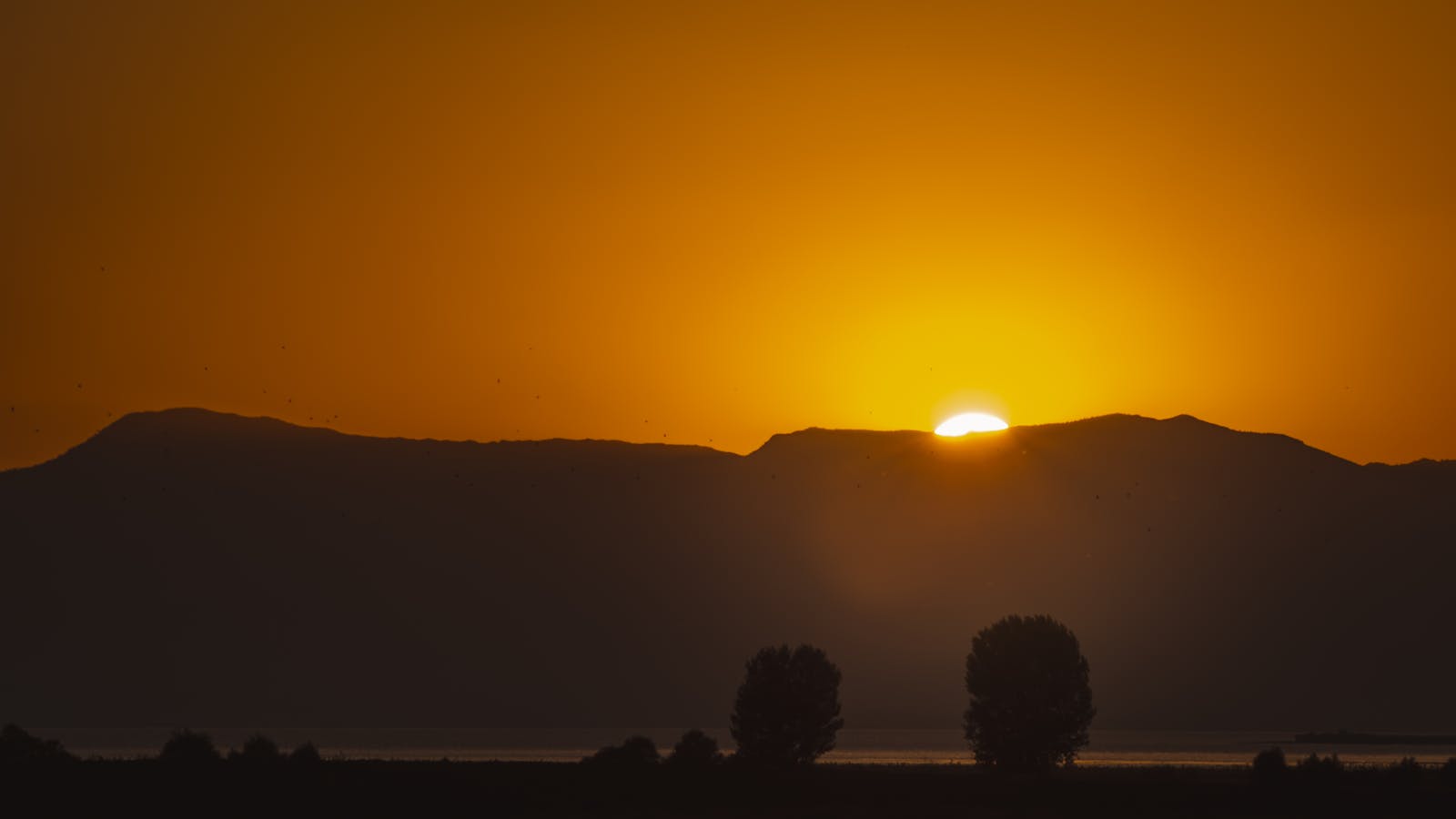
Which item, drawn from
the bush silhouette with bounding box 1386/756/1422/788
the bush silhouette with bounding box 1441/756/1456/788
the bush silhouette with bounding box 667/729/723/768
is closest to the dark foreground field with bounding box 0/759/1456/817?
the bush silhouette with bounding box 1386/756/1422/788

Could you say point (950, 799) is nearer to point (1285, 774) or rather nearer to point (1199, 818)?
point (1199, 818)

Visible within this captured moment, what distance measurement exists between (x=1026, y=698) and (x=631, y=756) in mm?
31013

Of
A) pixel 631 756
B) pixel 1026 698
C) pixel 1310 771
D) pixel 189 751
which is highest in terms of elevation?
pixel 1026 698

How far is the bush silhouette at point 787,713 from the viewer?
453 ft

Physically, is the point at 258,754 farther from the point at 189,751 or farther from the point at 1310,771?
the point at 1310,771

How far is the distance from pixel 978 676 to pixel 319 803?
201ft

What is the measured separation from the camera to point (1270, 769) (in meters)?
114

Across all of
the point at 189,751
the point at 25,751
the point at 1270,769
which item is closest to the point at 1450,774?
the point at 1270,769

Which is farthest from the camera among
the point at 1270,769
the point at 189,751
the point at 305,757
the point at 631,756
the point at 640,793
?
the point at 631,756

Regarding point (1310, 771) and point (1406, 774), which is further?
point (1406, 774)

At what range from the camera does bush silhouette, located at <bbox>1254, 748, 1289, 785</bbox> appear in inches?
4333

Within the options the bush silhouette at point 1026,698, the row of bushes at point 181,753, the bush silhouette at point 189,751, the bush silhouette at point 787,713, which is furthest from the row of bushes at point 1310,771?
the bush silhouette at point 189,751

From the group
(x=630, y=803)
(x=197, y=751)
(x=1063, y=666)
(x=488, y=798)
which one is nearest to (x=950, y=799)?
(x=630, y=803)

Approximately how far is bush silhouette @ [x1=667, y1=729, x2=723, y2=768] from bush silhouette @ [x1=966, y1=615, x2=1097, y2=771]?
19.7m
